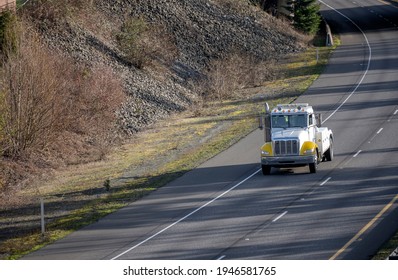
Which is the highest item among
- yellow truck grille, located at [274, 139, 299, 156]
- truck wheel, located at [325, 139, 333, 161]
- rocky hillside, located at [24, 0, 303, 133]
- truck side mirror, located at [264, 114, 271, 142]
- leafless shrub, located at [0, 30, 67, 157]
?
rocky hillside, located at [24, 0, 303, 133]

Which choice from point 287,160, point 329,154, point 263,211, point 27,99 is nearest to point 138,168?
point 27,99

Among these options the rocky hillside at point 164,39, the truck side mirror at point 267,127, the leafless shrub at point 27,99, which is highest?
the rocky hillside at point 164,39

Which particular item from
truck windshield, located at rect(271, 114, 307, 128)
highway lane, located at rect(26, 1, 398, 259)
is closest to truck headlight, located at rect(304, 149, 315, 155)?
highway lane, located at rect(26, 1, 398, 259)

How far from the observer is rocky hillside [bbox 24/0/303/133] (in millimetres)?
53125

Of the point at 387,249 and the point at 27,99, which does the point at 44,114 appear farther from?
the point at 387,249

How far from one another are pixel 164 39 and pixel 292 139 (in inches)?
1233

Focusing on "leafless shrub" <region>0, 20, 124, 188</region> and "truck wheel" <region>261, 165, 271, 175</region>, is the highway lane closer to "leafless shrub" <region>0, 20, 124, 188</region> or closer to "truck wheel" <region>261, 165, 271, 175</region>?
"truck wheel" <region>261, 165, 271, 175</region>

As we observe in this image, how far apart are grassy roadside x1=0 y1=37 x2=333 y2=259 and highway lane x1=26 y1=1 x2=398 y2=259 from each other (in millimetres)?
961

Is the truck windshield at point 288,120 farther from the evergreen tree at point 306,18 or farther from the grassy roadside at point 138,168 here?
the evergreen tree at point 306,18

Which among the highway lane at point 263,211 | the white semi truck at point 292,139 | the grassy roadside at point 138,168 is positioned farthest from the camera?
the white semi truck at point 292,139

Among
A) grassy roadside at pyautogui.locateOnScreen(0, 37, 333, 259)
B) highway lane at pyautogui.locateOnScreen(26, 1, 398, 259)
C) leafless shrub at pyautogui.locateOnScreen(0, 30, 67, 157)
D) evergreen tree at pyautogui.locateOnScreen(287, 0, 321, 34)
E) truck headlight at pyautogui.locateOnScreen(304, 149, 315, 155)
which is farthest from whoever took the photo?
evergreen tree at pyautogui.locateOnScreen(287, 0, 321, 34)

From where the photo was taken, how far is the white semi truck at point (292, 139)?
33.3 meters

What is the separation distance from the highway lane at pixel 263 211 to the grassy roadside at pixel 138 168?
0.96 meters

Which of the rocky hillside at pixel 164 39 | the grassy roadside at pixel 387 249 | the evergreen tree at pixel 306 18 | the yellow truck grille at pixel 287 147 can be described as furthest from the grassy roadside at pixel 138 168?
the evergreen tree at pixel 306 18
